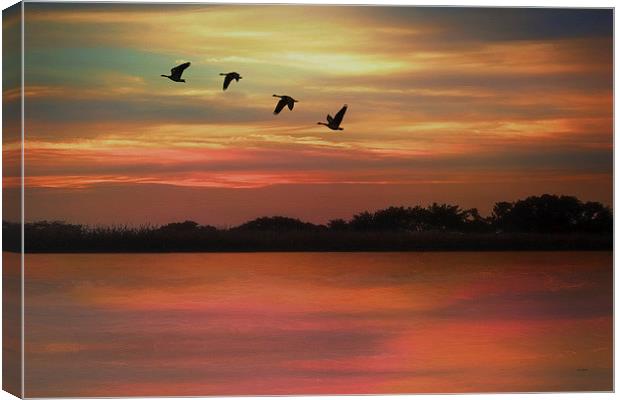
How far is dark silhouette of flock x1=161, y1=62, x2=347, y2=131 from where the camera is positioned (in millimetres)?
8172

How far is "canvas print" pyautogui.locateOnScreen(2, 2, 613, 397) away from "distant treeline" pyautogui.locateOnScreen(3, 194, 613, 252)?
1 centimetres

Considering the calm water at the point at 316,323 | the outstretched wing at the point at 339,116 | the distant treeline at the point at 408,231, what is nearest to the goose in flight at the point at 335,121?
the outstretched wing at the point at 339,116

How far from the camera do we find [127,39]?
8.12 metres

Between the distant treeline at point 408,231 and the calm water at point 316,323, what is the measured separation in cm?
7

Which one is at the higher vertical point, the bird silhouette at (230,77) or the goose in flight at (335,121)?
the bird silhouette at (230,77)

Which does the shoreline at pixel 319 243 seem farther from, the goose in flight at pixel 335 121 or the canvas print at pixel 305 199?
the goose in flight at pixel 335 121

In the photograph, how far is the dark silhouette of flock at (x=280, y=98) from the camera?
26.8ft

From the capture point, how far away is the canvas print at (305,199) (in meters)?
8.05

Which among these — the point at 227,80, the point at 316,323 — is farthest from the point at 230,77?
the point at 316,323

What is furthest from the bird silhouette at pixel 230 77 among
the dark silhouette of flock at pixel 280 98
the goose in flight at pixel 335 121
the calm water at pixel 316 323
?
the calm water at pixel 316 323

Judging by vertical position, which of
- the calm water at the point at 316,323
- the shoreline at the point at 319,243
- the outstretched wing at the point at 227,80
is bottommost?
the calm water at the point at 316,323

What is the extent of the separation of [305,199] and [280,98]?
631mm

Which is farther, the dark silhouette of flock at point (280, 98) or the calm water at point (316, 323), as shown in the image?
the dark silhouette of flock at point (280, 98)

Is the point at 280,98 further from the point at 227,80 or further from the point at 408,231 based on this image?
the point at 408,231
